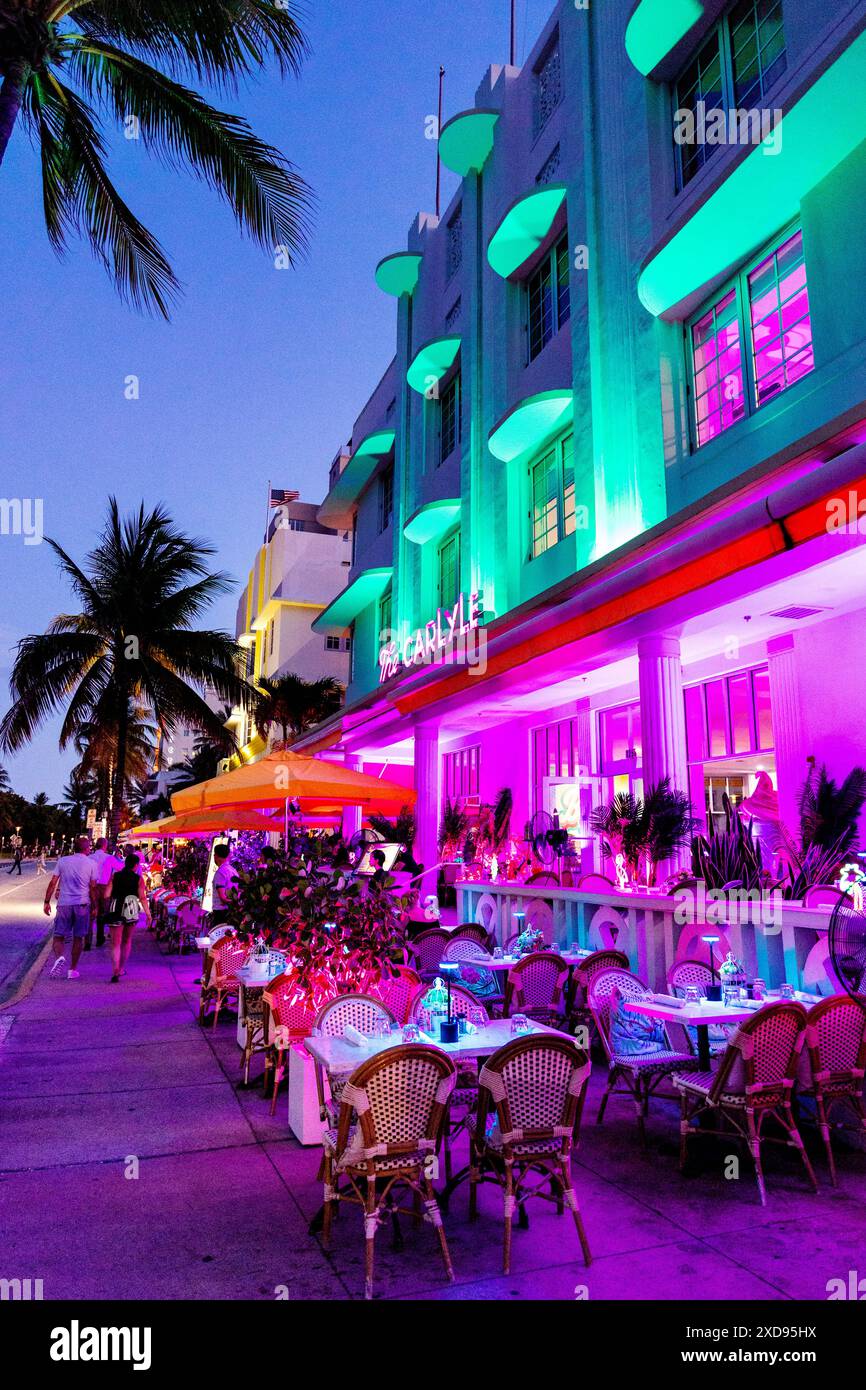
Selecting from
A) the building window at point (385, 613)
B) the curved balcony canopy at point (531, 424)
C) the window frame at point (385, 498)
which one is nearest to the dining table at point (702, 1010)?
the curved balcony canopy at point (531, 424)

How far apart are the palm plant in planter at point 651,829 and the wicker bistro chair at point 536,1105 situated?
5.44 m

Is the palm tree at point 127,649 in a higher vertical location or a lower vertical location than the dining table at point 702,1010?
higher

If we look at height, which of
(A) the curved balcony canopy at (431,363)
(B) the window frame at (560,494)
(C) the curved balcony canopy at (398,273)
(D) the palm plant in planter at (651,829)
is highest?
(C) the curved balcony canopy at (398,273)

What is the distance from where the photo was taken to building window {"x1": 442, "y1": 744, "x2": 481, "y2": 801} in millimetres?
22141

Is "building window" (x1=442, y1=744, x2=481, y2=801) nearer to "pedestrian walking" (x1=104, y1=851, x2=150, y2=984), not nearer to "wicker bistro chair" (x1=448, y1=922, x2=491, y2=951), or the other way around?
"pedestrian walking" (x1=104, y1=851, x2=150, y2=984)

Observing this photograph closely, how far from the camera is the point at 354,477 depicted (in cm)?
2903

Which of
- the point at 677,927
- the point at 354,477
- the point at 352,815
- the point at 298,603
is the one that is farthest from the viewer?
the point at 298,603

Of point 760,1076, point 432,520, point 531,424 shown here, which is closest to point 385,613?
point 432,520

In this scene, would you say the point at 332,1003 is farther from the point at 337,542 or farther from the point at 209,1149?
the point at 337,542

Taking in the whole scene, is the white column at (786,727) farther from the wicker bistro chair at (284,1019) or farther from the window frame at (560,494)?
the wicker bistro chair at (284,1019)

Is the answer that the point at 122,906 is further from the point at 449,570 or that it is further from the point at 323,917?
the point at 449,570

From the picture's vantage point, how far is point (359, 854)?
285 inches

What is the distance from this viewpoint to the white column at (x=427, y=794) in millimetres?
18339

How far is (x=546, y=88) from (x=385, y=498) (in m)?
12.6
